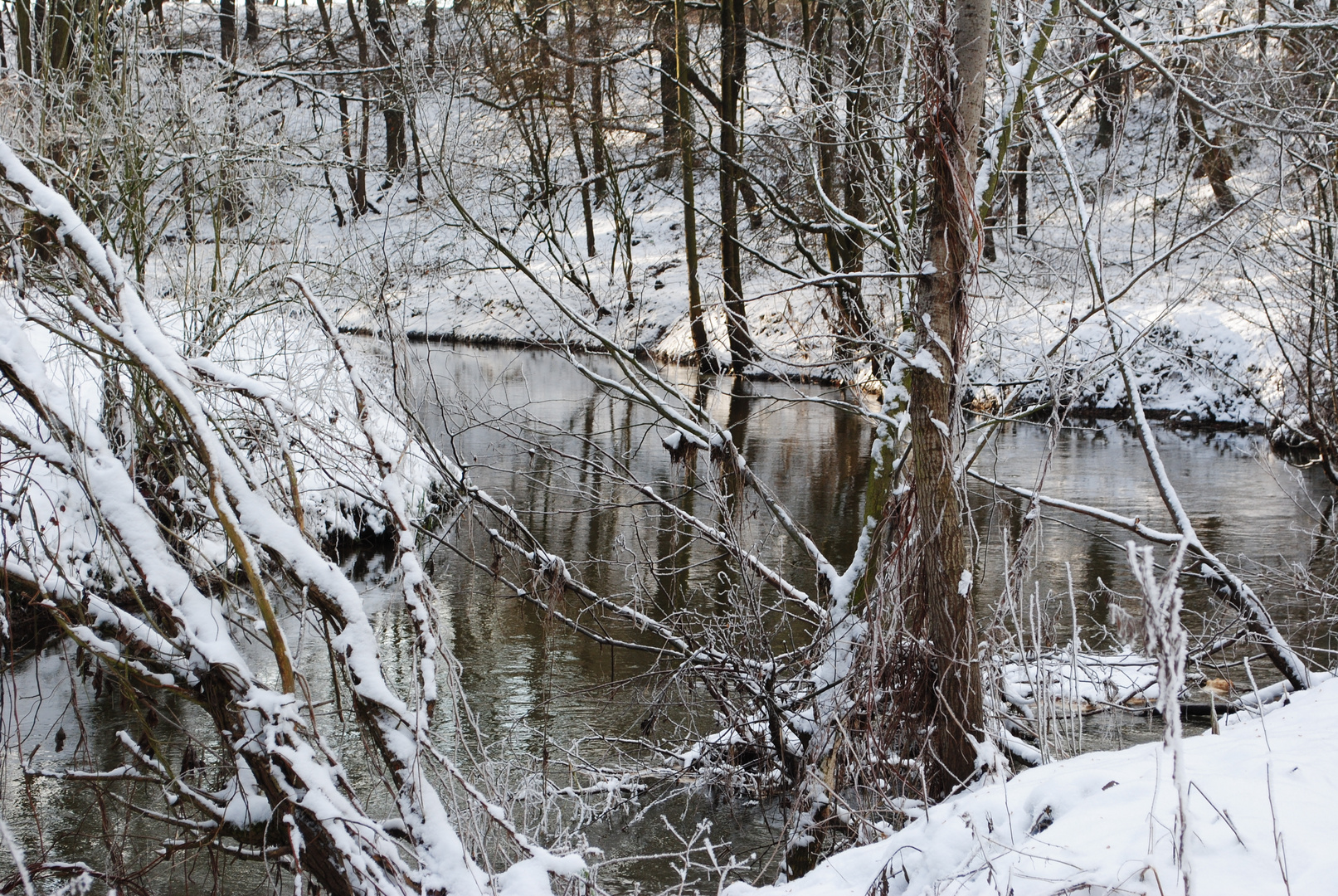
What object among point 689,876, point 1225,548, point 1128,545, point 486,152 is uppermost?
point 486,152

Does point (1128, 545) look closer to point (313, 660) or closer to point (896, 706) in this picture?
point (896, 706)

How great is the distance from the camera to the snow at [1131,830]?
98.3 inches

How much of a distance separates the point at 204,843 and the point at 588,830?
2325mm

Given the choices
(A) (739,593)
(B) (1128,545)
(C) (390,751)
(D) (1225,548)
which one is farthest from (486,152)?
(D) (1225,548)

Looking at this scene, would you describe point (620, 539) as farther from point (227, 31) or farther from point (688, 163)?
point (227, 31)


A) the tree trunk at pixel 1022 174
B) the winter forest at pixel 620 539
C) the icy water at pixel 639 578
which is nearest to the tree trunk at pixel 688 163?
the winter forest at pixel 620 539

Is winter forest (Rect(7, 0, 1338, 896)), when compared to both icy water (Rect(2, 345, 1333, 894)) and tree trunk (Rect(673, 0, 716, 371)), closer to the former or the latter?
icy water (Rect(2, 345, 1333, 894))

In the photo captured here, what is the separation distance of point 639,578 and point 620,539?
0.35 meters

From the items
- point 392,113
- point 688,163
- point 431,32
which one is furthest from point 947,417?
point 688,163

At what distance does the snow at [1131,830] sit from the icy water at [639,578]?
715 mm

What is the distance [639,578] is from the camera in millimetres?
5891

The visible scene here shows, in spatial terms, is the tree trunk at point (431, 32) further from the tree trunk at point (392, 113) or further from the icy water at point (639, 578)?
the icy water at point (639, 578)

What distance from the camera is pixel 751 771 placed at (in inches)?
224

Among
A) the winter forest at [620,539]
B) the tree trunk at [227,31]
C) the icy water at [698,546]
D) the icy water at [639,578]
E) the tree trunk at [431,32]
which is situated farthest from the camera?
the tree trunk at [227,31]
